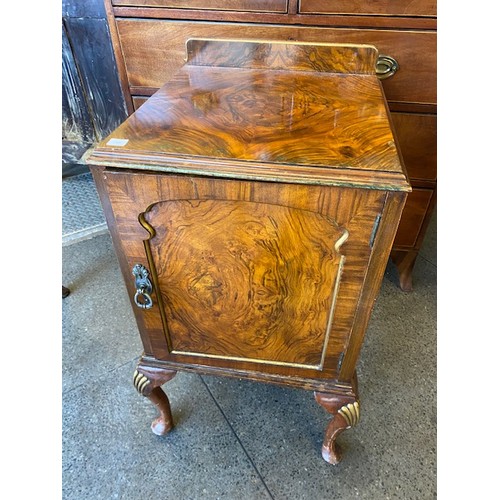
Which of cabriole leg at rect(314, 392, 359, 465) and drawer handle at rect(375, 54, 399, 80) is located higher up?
drawer handle at rect(375, 54, 399, 80)

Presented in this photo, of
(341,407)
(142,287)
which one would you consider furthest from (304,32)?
(341,407)

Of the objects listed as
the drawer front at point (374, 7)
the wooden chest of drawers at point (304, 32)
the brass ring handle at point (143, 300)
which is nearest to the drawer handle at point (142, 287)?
the brass ring handle at point (143, 300)

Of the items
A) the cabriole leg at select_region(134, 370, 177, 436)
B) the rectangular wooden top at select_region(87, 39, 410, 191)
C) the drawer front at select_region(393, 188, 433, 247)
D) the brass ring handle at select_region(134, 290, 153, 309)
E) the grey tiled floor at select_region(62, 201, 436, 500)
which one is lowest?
the grey tiled floor at select_region(62, 201, 436, 500)

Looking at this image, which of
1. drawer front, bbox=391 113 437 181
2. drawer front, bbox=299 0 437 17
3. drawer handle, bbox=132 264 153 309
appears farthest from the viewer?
drawer front, bbox=391 113 437 181

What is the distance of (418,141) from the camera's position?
1.09 meters

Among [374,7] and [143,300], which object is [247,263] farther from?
[374,7]

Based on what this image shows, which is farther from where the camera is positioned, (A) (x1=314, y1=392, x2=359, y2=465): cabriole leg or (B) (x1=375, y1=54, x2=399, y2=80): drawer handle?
(B) (x1=375, y1=54, x2=399, y2=80): drawer handle

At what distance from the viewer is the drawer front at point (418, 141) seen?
3.48ft

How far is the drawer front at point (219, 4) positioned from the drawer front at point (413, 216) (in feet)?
2.12

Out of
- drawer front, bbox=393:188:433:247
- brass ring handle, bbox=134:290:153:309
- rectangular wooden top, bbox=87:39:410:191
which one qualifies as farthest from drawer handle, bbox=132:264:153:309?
drawer front, bbox=393:188:433:247

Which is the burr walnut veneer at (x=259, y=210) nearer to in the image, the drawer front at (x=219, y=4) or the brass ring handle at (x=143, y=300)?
the brass ring handle at (x=143, y=300)

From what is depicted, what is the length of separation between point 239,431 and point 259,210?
69 centimetres

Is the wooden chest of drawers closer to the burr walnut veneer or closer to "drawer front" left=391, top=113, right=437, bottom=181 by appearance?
"drawer front" left=391, top=113, right=437, bottom=181

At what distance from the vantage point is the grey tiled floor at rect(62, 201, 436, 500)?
A: 91 cm
